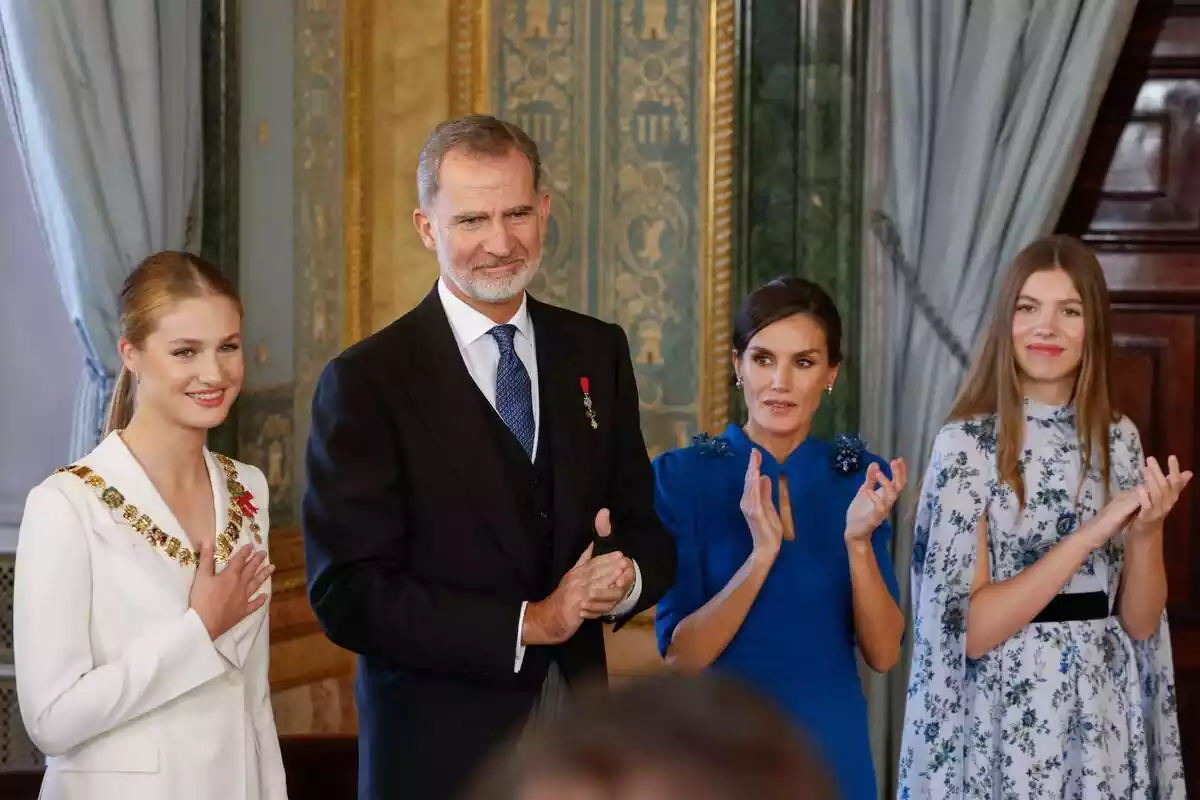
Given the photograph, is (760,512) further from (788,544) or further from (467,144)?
(467,144)

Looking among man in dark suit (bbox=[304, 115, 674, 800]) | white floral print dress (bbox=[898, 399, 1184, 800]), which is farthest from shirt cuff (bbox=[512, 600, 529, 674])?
white floral print dress (bbox=[898, 399, 1184, 800])

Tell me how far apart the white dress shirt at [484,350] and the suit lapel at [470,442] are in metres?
0.04

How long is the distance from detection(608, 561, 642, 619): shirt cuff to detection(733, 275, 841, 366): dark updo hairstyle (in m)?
0.67

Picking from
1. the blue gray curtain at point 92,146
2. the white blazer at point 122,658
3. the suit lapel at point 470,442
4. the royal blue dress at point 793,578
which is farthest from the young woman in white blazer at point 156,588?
the blue gray curtain at point 92,146

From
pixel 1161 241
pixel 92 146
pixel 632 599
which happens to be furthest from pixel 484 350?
pixel 1161 241

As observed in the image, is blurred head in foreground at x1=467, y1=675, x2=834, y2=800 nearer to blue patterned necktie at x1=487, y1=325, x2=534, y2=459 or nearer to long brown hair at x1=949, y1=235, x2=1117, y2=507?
blue patterned necktie at x1=487, y1=325, x2=534, y2=459

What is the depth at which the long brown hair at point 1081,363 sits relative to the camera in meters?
3.14

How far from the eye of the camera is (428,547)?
237 centimetres

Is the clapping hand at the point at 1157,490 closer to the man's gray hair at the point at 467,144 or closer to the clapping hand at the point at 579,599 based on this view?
the clapping hand at the point at 579,599

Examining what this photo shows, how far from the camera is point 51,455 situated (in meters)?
4.20

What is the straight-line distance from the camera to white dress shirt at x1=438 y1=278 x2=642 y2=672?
2439 millimetres

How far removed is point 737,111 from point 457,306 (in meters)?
2.20

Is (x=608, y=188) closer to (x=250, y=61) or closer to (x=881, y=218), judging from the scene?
(x=881, y=218)

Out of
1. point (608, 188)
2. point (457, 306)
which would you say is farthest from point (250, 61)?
point (457, 306)
